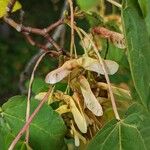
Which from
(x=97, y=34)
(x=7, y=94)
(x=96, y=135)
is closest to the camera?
(x=96, y=135)

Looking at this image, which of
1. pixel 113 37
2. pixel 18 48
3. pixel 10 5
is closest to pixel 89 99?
pixel 113 37

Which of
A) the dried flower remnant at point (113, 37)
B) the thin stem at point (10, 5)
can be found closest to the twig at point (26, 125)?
the dried flower remnant at point (113, 37)

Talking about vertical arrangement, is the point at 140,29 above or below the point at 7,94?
above

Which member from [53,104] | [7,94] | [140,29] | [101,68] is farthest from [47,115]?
[7,94]

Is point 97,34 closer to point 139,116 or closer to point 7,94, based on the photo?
point 139,116

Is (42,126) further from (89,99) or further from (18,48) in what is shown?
(18,48)

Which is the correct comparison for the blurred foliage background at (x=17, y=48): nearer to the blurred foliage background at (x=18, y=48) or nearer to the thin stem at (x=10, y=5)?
the blurred foliage background at (x=18, y=48)
